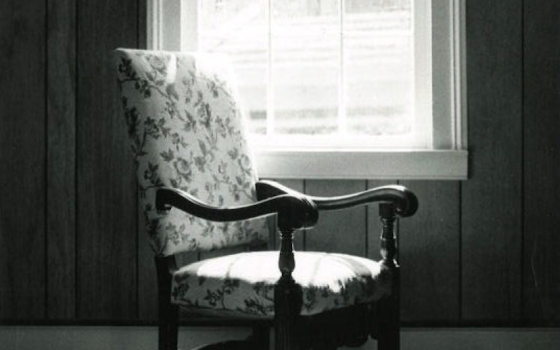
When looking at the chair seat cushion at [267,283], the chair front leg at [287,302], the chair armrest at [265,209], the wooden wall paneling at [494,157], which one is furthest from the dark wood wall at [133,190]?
the chair front leg at [287,302]

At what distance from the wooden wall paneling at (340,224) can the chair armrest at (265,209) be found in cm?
72

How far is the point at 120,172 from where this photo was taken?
8.79 feet

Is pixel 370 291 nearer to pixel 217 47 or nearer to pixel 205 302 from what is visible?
pixel 205 302

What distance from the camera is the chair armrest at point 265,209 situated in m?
1.76

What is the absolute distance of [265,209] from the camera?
1811 mm

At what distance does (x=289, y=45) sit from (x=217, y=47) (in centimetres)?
27

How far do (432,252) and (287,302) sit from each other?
98 centimetres

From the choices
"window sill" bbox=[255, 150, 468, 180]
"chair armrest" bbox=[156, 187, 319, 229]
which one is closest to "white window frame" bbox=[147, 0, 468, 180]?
"window sill" bbox=[255, 150, 468, 180]

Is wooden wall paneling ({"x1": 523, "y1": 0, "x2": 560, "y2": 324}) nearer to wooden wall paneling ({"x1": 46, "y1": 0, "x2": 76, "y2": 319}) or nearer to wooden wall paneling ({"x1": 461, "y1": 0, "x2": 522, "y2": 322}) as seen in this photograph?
wooden wall paneling ({"x1": 461, "y1": 0, "x2": 522, "y2": 322})

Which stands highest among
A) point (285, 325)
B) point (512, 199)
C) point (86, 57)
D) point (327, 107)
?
point (86, 57)

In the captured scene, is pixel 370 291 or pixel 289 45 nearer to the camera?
pixel 370 291

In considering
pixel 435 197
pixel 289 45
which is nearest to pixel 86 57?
pixel 289 45

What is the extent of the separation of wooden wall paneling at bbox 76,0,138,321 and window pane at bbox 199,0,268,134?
28 centimetres

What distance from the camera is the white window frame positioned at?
259 cm
